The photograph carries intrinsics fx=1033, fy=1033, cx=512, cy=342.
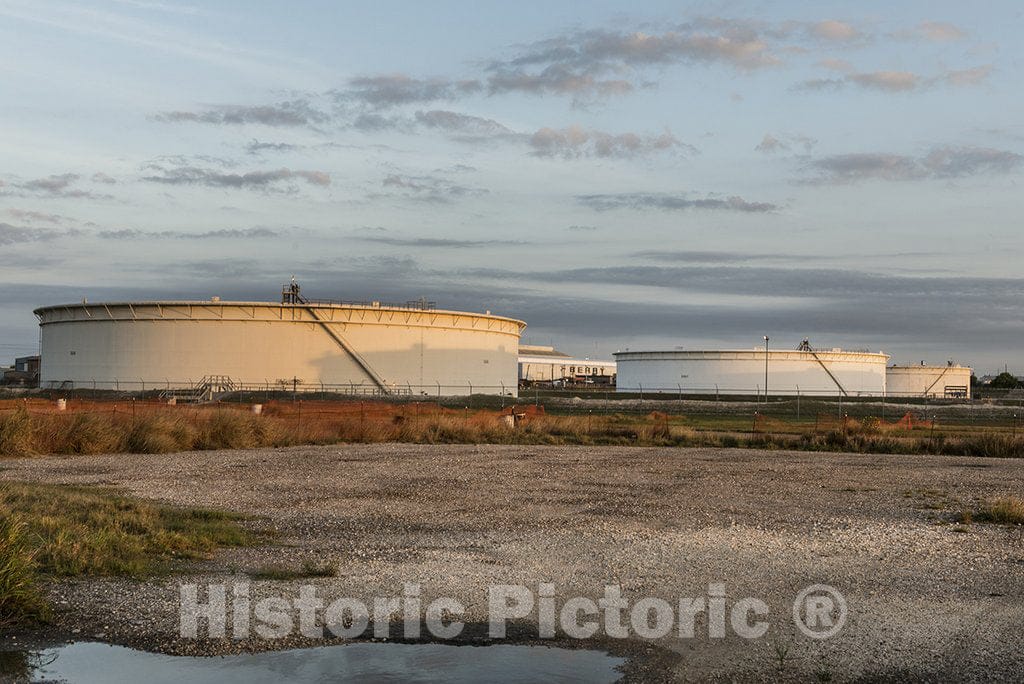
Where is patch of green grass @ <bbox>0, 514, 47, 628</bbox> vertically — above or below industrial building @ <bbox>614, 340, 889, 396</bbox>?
below

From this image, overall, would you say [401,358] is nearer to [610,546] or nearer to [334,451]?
[334,451]

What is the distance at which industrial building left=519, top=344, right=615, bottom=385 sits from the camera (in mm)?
136125

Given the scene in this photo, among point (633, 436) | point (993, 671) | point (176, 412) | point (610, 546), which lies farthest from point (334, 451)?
point (993, 671)

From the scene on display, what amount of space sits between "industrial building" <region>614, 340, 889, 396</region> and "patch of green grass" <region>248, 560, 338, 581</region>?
289 feet

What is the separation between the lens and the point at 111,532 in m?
12.2

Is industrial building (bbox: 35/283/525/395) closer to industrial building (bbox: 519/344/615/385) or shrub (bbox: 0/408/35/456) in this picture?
shrub (bbox: 0/408/35/456)

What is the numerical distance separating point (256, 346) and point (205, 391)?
16.8ft

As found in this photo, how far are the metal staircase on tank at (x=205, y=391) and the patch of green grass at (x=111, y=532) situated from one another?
146ft

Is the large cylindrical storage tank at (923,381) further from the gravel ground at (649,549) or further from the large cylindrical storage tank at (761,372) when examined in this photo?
the gravel ground at (649,549)

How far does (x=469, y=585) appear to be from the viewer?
10.3m

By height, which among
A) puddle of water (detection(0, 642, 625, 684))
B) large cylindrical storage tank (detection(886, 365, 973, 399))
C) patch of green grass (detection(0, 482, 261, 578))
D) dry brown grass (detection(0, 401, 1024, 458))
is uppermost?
large cylindrical storage tank (detection(886, 365, 973, 399))

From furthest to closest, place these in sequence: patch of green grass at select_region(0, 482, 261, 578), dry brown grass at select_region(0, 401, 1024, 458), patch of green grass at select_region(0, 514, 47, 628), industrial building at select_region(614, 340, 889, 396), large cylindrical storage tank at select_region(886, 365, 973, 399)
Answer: large cylindrical storage tank at select_region(886, 365, 973, 399)
industrial building at select_region(614, 340, 889, 396)
dry brown grass at select_region(0, 401, 1024, 458)
patch of green grass at select_region(0, 482, 261, 578)
patch of green grass at select_region(0, 514, 47, 628)

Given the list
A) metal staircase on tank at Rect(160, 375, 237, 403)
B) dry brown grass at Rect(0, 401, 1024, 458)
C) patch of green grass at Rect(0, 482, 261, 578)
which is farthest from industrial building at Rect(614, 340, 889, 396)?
patch of green grass at Rect(0, 482, 261, 578)

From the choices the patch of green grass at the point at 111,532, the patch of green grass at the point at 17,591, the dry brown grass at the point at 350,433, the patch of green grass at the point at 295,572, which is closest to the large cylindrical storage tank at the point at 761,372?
the dry brown grass at the point at 350,433
